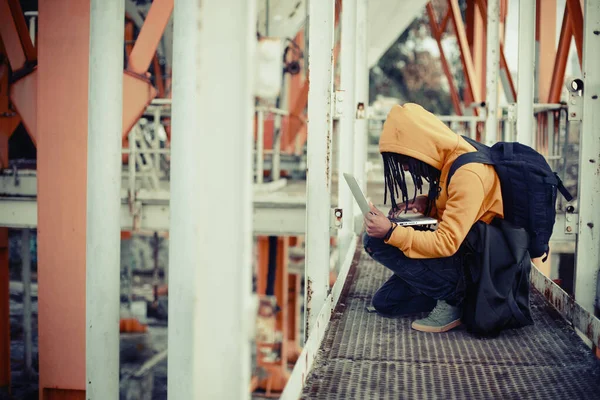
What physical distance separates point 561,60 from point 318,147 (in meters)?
4.25

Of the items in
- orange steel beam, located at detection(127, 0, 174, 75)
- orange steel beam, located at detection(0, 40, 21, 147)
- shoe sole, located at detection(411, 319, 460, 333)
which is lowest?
shoe sole, located at detection(411, 319, 460, 333)

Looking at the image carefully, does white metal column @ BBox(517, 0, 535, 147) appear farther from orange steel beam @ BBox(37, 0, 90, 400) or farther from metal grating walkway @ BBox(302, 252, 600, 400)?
orange steel beam @ BBox(37, 0, 90, 400)

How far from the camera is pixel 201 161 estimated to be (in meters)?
1.75

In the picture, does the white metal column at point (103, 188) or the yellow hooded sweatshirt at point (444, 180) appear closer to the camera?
the white metal column at point (103, 188)

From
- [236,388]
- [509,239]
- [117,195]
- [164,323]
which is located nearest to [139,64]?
[117,195]

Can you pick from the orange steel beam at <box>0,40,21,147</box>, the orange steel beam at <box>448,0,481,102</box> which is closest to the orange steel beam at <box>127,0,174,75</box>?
the orange steel beam at <box>0,40,21,147</box>

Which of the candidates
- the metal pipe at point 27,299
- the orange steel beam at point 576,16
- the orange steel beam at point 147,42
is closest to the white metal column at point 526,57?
the orange steel beam at point 576,16

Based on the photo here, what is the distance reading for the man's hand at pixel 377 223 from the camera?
3.31 meters

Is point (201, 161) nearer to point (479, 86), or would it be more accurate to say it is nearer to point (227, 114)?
point (227, 114)

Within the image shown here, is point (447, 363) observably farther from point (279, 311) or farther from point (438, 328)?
point (279, 311)

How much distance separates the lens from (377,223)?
3316 millimetres

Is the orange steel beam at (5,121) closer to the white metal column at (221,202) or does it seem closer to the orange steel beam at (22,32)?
the orange steel beam at (22,32)

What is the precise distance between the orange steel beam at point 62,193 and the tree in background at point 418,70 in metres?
22.3

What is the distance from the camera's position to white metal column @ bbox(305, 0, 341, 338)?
11.8 ft
